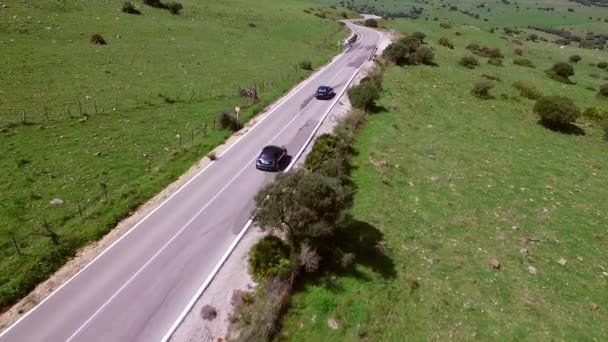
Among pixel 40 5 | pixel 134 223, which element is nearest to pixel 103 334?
pixel 134 223

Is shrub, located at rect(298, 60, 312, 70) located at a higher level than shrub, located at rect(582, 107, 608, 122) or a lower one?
higher

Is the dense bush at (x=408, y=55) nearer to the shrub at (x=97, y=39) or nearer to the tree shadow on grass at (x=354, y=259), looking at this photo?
the shrub at (x=97, y=39)

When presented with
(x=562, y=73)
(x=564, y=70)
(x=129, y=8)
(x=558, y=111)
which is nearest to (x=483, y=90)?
(x=558, y=111)

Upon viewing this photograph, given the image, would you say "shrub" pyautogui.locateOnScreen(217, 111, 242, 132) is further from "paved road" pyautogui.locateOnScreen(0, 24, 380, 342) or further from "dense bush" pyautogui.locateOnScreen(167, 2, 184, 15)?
"dense bush" pyautogui.locateOnScreen(167, 2, 184, 15)

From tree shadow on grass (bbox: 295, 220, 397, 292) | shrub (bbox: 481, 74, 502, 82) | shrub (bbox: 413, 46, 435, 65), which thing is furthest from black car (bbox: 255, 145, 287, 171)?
shrub (bbox: 413, 46, 435, 65)

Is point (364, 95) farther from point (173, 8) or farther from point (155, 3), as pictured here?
point (155, 3)

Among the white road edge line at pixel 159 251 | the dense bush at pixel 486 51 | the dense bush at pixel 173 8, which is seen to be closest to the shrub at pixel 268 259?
the white road edge line at pixel 159 251
